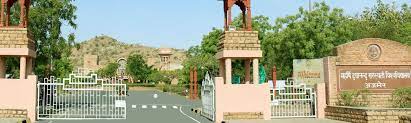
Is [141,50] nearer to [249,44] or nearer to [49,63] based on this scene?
[49,63]

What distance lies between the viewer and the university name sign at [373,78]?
63.5ft

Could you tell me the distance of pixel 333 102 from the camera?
1916 cm

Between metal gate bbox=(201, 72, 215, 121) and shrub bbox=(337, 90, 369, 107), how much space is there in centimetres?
516

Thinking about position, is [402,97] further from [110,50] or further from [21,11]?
[110,50]

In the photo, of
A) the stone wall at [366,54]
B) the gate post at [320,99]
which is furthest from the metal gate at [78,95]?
the stone wall at [366,54]

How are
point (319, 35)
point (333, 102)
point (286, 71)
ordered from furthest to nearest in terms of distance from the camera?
1. point (286, 71)
2. point (319, 35)
3. point (333, 102)

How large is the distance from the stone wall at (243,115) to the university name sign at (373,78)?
4.15m

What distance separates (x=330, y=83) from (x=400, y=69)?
3143 millimetres

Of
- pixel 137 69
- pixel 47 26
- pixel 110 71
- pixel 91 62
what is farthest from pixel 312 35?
pixel 91 62

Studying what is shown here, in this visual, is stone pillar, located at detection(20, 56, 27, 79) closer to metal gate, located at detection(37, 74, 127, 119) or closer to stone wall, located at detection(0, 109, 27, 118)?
metal gate, located at detection(37, 74, 127, 119)

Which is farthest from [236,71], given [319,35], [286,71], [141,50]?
[141,50]

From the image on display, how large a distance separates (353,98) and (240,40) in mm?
5435

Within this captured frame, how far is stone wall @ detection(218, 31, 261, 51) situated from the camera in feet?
57.9

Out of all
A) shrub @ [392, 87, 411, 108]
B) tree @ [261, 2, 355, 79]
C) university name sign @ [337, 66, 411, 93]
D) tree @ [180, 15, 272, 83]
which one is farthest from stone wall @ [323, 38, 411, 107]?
tree @ [180, 15, 272, 83]
